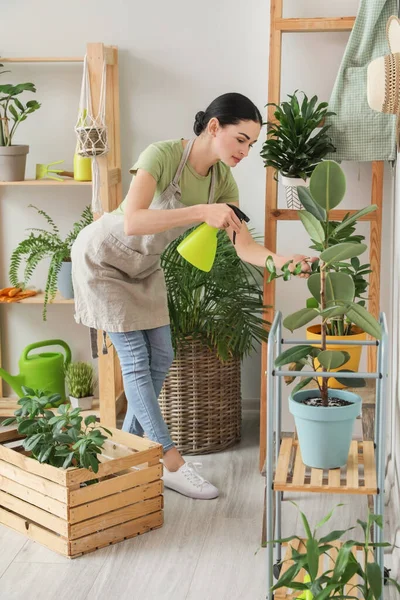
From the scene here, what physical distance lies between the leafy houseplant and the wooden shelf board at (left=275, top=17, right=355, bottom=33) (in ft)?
4.70

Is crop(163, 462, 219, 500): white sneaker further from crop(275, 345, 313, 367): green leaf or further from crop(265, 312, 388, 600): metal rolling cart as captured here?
crop(275, 345, 313, 367): green leaf

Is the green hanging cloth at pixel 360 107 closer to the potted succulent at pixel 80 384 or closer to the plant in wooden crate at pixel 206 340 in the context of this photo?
the plant in wooden crate at pixel 206 340

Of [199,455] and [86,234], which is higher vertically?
[86,234]

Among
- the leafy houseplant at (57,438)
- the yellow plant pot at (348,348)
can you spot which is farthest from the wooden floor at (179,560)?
the yellow plant pot at (348,348)

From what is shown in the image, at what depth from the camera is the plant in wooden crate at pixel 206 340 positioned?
126 inches

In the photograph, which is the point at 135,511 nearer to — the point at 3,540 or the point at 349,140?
the point at 3,540

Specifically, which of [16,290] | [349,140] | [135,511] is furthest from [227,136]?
[16,290]

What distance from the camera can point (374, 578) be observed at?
1722 millimetres

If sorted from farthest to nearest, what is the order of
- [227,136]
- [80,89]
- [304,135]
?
[80,89], [304,135], [227,136]

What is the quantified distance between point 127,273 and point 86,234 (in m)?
0.18

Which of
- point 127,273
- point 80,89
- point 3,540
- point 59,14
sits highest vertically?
point 59,14

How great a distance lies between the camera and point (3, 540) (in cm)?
267

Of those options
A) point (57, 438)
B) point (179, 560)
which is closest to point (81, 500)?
point (57, 438)

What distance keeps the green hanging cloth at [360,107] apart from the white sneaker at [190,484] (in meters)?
1.18
